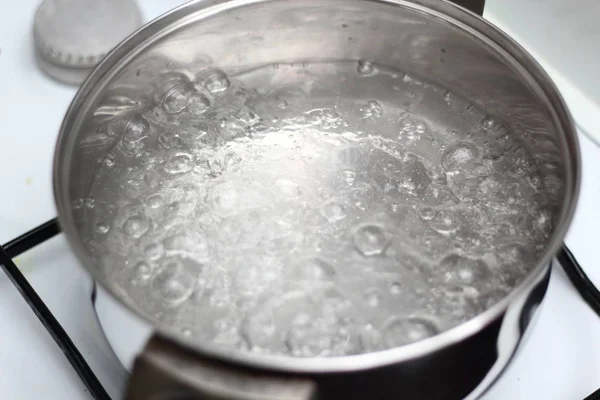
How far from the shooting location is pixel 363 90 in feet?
2.40

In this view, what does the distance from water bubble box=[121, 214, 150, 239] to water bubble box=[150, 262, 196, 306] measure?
0.05 metres

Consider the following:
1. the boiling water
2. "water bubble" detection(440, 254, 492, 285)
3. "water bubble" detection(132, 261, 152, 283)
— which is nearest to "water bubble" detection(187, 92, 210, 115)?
the boiling water

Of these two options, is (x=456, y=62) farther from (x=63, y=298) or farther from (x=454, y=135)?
(x=63, y=298)

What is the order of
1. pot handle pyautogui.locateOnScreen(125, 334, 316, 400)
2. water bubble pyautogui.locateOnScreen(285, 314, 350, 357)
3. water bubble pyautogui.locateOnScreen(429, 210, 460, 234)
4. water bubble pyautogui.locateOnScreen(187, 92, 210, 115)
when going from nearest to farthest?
pot handle pyautogui.locateOnScreen(125, 334, 316, 400) → water bubble pyautogui.locateOnScreen(285, 314, 350, 357) → water bubble pyautogui.locateOnScreen(429, 210, 460, 234) → water bubble pyautogui.locateOnScreen(187, 92, 210, 115)

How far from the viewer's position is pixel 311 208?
24.5 inches

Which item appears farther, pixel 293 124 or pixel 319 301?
pixel 293 124

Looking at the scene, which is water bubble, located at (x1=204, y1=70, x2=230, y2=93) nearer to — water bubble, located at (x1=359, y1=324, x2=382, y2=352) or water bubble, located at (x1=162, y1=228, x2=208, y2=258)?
water bubble, located at (x1=162, y1=228, x2=208, y2=258)

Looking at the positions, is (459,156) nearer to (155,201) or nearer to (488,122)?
(488,122)

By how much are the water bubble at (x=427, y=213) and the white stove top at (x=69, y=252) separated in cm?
12

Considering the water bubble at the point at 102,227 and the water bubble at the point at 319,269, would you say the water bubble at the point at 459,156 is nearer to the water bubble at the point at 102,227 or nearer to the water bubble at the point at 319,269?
the water bubble at the point at 319,269

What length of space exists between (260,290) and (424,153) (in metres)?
0.24

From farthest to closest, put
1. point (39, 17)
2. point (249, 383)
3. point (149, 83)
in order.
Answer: point (39, 17) → point (149, 83) → point (249, 383)

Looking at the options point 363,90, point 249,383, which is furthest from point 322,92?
point 249,383

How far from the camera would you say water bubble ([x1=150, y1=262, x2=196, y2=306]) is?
0.55 meters
